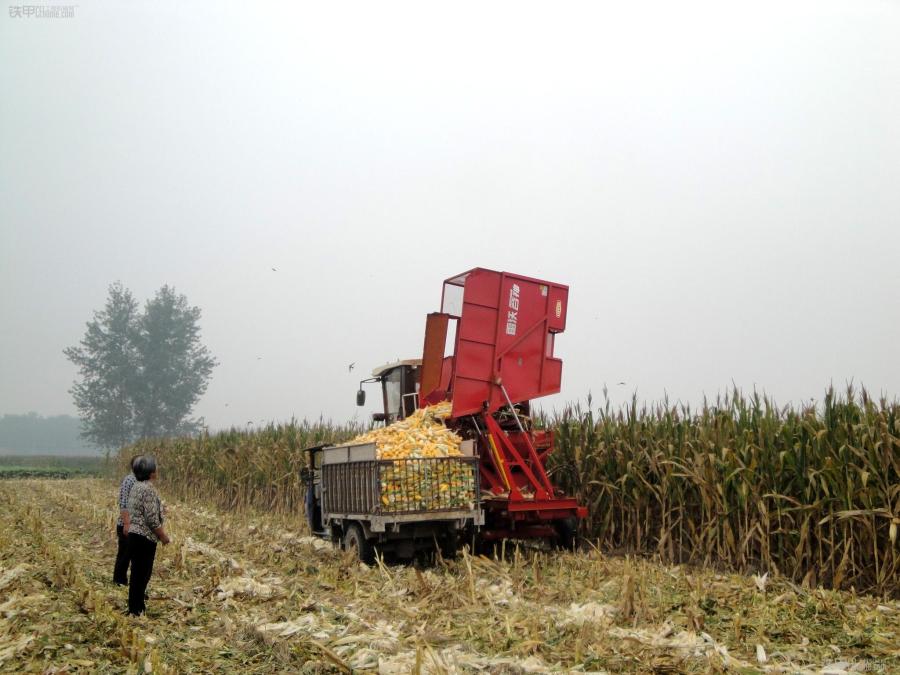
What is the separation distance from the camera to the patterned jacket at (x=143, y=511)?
26.4ft

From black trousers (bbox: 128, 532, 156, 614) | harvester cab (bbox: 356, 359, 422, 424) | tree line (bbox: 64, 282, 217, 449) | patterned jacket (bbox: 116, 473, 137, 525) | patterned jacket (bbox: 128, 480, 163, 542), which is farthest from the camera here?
tree line (bbox: 64, 282, 217, 449)

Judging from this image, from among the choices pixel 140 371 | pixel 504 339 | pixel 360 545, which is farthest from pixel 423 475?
pixel 140 371

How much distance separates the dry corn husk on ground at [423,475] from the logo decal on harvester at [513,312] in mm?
1905

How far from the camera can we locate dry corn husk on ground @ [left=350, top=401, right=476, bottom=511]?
10219 millimetres

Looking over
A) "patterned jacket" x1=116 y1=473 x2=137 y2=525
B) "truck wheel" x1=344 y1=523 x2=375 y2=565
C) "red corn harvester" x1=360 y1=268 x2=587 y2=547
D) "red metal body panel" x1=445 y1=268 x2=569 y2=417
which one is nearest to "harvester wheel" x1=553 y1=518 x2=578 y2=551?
"red corn harvester" x1=360 y1=268 x2=587 y2=547

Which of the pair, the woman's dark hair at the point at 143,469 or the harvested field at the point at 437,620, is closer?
the harvested field at the point at 437,620

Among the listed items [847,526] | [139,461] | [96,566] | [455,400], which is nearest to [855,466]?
[847,526]

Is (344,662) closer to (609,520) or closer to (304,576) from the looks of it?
(304,576)

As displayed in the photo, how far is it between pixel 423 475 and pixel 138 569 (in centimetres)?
371

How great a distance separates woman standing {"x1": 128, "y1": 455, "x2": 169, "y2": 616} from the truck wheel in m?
3.22

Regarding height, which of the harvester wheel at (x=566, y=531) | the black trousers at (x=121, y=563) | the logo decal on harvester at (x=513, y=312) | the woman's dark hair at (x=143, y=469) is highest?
the logo decal on harvester at (x=513, y=312)

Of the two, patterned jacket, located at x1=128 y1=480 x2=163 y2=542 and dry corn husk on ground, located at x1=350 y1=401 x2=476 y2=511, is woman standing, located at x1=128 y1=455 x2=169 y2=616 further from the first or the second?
dry corn husk on ground, located at x1=350 y1=401 x2=476 y2=511

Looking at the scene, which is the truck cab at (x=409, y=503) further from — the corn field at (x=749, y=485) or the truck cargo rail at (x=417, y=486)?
the corn field at (x=749, y=485)

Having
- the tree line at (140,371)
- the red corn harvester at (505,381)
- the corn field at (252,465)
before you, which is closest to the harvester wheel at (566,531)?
the red corn harvester at (505,381)
